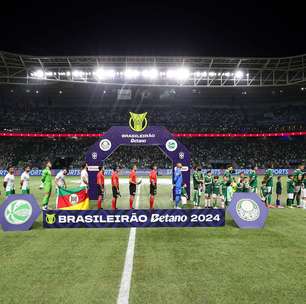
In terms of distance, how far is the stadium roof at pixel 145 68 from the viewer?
121 ft

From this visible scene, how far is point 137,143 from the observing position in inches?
787

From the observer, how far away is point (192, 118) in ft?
200

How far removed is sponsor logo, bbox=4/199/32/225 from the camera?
11438mm

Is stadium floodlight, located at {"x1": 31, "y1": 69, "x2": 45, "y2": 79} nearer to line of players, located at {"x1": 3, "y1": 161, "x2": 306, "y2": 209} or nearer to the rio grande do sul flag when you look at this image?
line of players, located at {"x1": 3, "y1": 161, "x2": 306, "y2": 209}

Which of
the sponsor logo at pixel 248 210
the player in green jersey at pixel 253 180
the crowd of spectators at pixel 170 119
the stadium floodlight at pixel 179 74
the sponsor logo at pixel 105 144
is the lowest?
the sponsor logo at pixel 248 210

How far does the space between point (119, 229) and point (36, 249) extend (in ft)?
10.8

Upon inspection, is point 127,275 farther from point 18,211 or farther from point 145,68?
point 145,68

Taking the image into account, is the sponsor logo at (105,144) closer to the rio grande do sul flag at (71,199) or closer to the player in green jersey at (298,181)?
the rio grande do sul flag at (71,199)

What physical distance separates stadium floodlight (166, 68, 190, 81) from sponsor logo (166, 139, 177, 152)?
2054cm

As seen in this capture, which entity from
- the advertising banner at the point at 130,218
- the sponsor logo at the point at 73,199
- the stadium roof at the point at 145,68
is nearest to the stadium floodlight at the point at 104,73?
the stadium roof at the point at 145,68

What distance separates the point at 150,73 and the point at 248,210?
3022 centimetres

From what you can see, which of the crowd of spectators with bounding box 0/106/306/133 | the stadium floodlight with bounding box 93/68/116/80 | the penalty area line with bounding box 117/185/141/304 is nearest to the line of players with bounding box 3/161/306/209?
the penalty area line with bounding box 117/185/141/304

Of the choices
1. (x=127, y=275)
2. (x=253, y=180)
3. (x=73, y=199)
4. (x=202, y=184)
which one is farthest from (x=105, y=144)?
(x=127, y=275)

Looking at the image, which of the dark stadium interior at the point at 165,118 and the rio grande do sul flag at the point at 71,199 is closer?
the rio grande do sul flag at the point at 71,199
